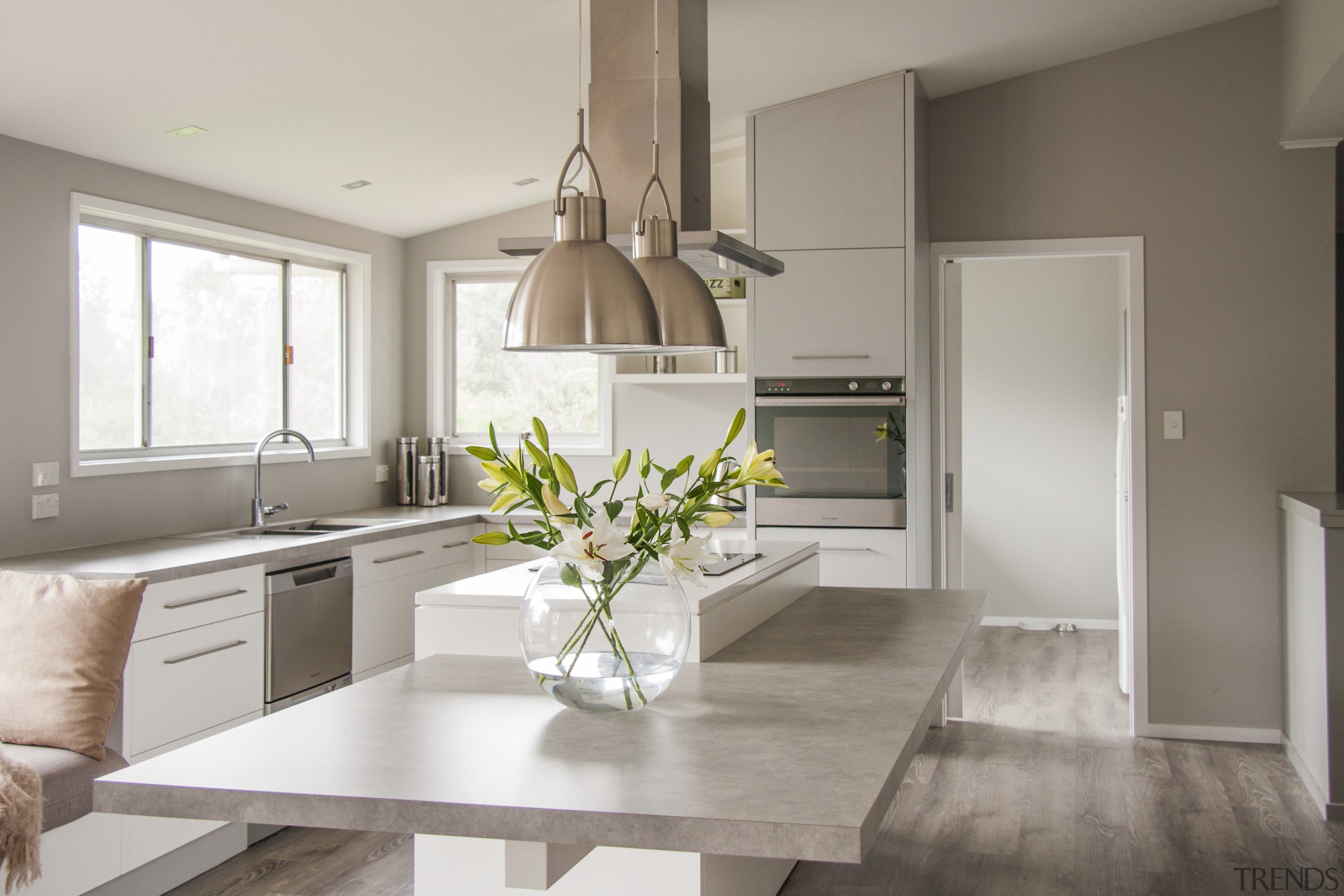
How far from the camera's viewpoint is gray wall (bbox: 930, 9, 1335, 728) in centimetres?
428

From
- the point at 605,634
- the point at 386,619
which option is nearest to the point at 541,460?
the point at 605,634

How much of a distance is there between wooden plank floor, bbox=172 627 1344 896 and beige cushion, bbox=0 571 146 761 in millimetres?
651

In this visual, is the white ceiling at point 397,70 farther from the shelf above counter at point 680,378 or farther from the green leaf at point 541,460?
the green leaf at point 541,460

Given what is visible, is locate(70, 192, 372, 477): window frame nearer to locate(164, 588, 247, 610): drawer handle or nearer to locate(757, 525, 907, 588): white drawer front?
locate(164, 588, 247, 610): drawer handle

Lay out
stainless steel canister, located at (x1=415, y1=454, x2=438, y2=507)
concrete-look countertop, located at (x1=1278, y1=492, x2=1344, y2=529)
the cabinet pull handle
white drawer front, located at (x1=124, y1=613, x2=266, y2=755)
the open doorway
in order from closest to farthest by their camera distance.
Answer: white drawer front, located at (x1=124, y1=613, x2=266, y2=755)
concrete-look countertop, located at (x1=1278, y1=492, x2=1344, y2=529)
the cabinet pull handle
stainless steel canister, located at (x1=415, y1=454, x2=438, y2=507)
the open doorway

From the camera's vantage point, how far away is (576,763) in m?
1.41

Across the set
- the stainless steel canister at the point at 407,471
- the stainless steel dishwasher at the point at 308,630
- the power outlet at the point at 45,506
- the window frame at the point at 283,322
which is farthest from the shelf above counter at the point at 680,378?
the power outlet at the point at 45,506

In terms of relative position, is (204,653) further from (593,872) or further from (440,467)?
(440,467)

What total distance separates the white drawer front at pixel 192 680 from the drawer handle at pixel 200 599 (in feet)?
0.26

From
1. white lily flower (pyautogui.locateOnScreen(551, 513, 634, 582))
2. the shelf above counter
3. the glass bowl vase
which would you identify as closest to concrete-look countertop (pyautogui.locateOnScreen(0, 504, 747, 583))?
the shelf above counter

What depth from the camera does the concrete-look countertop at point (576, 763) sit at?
1219mm

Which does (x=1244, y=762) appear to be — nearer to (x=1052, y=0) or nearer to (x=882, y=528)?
(x=882, y=528)

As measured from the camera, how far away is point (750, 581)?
94.3 inches

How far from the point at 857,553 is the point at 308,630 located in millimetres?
2029
